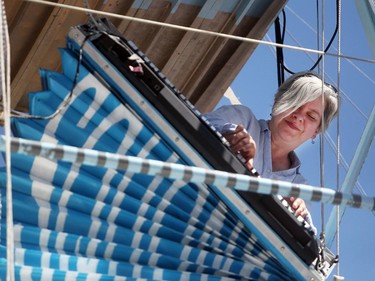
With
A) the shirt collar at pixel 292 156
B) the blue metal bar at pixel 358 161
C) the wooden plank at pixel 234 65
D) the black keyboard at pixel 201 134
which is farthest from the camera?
the wooden plank at pixel 234 65

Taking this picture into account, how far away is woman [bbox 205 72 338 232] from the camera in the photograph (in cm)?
479

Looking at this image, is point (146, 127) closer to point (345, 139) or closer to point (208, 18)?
point (208, 18)

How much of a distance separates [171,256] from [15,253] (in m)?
0.54

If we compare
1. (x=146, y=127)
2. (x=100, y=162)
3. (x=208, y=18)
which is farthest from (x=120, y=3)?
(x=100, y=162)

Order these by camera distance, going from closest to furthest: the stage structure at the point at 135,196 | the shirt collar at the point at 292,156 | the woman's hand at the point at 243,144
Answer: the stage structure at the point at 135,196, the woman's hand at the point at 243,144, the shirt collar at the point at 292,156

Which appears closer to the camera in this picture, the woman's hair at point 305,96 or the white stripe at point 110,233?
the white stripe at point 110,233

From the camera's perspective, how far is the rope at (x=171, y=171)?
296 centimetres

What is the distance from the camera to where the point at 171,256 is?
4199mm

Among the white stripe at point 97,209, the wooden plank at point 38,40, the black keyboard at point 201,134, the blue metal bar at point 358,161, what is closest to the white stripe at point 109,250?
the white stripe at point 97,209

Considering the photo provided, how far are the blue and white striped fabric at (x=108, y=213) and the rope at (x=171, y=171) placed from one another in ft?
3.36

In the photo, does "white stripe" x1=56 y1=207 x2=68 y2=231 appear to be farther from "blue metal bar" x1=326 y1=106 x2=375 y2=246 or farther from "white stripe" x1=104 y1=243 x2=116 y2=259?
"blue metal bar" x1=326 y1=106 x2=375 y2=246

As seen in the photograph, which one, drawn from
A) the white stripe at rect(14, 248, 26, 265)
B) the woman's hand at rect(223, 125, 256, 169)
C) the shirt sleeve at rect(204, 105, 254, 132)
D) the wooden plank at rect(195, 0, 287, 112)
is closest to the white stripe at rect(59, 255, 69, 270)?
the white stripe at rect(14, 248, 26, 265)

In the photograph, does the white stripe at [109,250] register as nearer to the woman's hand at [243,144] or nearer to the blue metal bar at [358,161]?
the woman's hand at [243,144]

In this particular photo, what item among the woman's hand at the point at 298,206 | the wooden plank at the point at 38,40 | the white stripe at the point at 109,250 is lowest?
the white stripe at the point at 109,250
